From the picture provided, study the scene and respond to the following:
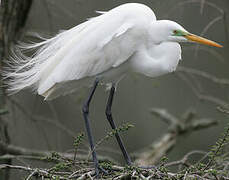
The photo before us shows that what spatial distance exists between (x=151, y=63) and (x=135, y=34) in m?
0.17

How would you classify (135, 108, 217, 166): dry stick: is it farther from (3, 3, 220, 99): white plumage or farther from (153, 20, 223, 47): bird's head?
(153, 20, 223, 47): bird's head

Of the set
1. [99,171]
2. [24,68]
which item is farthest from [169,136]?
[99,171]

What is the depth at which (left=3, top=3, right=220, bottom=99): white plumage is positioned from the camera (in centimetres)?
245

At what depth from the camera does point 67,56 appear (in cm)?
250

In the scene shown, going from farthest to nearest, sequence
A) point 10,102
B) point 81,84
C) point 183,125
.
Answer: point 183,125
point 10,102
point 81,84

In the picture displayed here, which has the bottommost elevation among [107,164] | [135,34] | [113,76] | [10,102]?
[10,102]

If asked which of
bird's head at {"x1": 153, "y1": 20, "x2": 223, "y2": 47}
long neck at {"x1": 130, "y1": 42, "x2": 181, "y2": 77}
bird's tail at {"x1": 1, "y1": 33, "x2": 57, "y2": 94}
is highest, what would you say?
bird's head at {"x1": 153, "y1": 20, "x2": 223, "y2": 47}

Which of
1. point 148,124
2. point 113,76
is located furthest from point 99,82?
point 148,124

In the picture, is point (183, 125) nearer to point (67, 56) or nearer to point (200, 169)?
point (67, 56)

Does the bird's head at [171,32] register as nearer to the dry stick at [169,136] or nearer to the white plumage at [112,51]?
the white plumage at [112,51]

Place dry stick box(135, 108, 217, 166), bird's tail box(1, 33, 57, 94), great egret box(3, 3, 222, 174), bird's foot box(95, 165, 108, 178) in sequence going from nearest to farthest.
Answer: bird's foot box(95, 165, 108, 178)
great egret box(3, 3, 222, 174)
bird's tail box(1, 33, 57, 94)
dry stick box(135, 108, 217, 166)

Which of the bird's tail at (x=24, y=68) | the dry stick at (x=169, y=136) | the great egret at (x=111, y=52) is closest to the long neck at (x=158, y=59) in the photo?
the great egret at (x=111, y=52)

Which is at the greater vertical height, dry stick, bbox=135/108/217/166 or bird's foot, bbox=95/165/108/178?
bird's foot, bbox=95/165/108/178

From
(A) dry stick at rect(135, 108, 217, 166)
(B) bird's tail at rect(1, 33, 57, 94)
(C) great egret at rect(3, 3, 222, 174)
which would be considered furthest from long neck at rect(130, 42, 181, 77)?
(A) dry stick at rect(135, 108, 217, 166)
